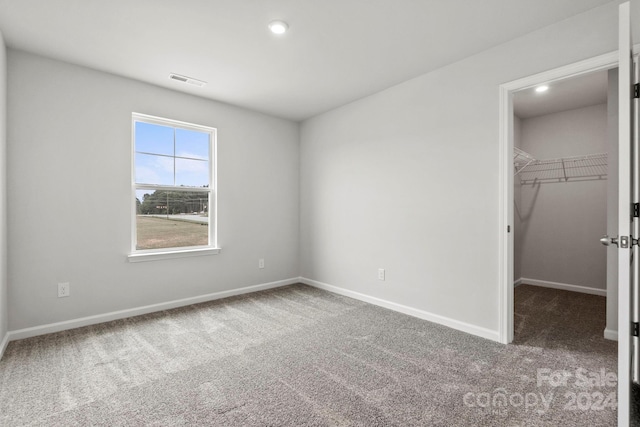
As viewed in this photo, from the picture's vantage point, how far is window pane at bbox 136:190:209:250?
3410mm

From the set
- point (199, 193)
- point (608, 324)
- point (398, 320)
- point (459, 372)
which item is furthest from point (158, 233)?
point (608, 324)

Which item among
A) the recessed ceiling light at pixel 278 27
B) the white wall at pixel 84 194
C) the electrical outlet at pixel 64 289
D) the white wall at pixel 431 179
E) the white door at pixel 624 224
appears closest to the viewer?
the white door at pixel 624 224

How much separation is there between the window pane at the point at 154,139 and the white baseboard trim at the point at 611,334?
4.55 m

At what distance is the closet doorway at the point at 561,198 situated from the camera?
12.3 ft

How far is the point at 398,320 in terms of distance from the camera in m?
3.12

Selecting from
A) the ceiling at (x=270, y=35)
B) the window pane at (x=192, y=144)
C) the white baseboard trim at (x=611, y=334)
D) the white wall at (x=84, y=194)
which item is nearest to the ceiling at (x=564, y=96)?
the ceiling at (x=270, y=35)

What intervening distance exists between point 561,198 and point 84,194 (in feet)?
18.9

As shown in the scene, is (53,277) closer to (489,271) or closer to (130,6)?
(130,6)

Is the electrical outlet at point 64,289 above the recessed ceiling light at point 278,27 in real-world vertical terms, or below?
below

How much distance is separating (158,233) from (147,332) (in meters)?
1.12

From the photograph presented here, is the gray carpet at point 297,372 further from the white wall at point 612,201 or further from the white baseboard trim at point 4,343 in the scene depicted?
the white wall at point 612,201

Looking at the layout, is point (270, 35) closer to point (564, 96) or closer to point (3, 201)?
point (3, 201)

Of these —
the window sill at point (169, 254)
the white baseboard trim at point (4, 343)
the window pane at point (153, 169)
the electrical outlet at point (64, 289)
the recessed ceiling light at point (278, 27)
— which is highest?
the recessed ceiling light at point (278, 27)

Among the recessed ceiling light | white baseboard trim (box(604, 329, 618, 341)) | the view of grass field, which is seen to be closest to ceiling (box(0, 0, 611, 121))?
the recessed ceiling light
